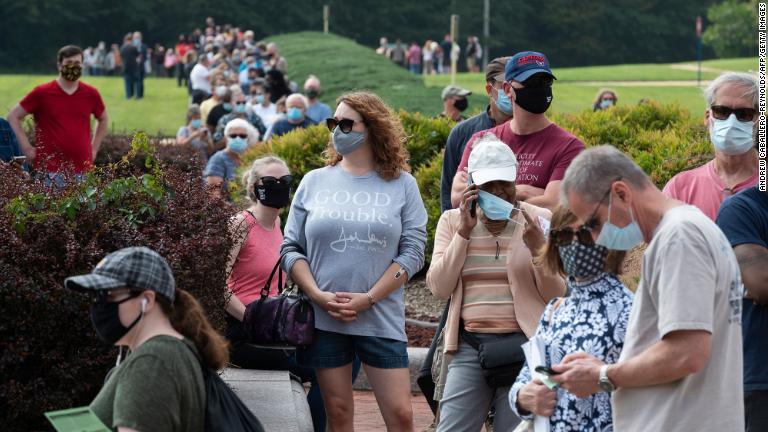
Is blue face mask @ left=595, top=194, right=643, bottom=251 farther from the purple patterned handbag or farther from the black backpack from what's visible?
the purple patterned handbag

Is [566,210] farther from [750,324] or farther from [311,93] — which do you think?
[311,93]

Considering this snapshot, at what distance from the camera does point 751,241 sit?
5.09 meters

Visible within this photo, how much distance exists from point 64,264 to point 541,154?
250cm

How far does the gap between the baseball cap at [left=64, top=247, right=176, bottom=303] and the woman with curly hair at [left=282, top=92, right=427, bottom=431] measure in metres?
2.10

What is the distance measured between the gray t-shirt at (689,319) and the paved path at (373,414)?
4355 millimetres

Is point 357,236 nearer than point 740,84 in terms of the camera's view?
No

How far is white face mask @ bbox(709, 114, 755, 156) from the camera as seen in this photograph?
5.75 metres

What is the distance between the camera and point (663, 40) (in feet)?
278

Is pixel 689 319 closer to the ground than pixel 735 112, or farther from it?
closer to the ground

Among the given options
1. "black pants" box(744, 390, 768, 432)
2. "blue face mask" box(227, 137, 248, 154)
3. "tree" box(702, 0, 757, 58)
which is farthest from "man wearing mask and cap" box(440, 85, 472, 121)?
"tree" box(702, 0, 757, 58)

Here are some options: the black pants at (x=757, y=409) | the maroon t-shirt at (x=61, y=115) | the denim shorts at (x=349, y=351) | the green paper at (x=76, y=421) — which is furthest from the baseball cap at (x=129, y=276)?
the maroon t-shirt at (x=61, y=115)

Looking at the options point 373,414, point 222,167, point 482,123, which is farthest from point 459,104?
point 482,123

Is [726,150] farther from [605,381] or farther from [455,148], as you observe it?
[455,148]

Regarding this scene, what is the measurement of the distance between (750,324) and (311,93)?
15153 millimetres
